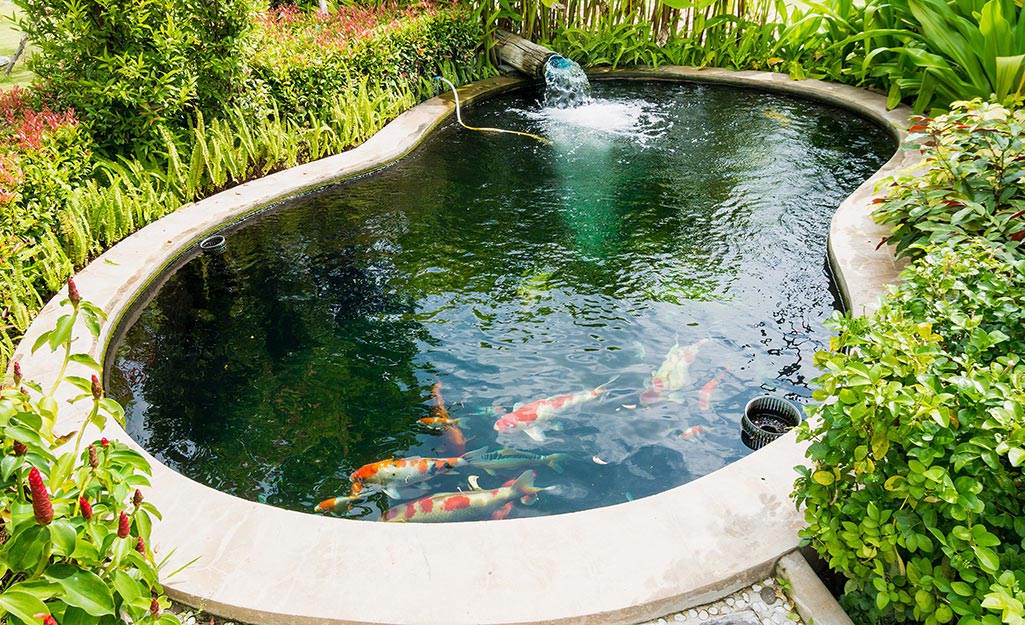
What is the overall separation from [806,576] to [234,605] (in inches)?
86.2

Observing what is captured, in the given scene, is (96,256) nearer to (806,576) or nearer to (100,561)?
(100,561)

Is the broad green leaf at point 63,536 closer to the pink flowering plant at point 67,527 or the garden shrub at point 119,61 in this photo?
the pink flowering plant at point 67,527

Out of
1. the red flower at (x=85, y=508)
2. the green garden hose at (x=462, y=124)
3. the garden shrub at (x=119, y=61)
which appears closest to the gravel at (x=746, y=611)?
the red flower at (x=85, y=508)

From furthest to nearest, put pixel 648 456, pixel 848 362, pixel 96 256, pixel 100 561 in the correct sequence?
pixel 96 256 < pixel 648 456 < pixel 848 362 < pixel 100 561

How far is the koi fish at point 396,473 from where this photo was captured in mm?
3688

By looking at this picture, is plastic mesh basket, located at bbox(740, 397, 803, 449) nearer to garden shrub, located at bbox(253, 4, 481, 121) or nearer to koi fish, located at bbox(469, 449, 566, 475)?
koi fish, located at bbox(469, 449, 566, 475)

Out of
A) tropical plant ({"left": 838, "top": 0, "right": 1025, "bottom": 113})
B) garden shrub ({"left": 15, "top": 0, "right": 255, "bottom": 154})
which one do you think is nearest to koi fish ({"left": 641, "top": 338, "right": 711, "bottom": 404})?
tropical plant ({"left": 838, "top": 0, "right": 1025, "bottom": 113})

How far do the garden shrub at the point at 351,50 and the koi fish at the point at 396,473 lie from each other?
516 centimetres

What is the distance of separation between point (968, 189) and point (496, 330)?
3.11 metres

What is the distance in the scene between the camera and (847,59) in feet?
29.8

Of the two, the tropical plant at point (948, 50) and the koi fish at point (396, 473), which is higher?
the tropical plant at point (948, 50)

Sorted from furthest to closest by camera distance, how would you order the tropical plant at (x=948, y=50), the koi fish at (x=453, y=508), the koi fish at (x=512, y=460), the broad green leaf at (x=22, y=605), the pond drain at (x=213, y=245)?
the tropical plant at (x=948, y=50) → the pond drain at (x=213, y=245) → the koi fish at (x=512, y=460) → the koi fish at (x=453, y=508) → the broad green leaf at (x=22, y=605)

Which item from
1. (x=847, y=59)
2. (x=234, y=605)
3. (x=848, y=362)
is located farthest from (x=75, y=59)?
(x=847, y=59)

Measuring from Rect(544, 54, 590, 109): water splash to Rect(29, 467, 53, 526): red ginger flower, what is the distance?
8.76 metres
